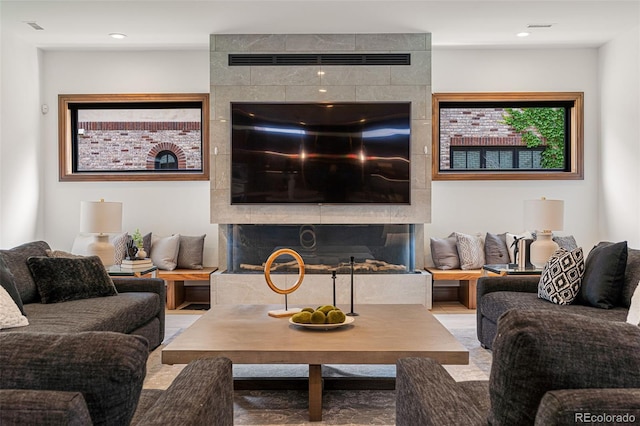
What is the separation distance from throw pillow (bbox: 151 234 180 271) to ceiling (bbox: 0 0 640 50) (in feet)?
7.19

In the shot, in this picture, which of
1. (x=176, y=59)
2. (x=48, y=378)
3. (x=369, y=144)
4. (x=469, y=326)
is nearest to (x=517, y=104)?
(x=369, y=144)

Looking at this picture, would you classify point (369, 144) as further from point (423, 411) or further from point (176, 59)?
point (423, 411)

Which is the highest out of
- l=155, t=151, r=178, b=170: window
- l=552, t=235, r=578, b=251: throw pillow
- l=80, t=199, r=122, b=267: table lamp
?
l=155, t=151, r=178, b=170: window

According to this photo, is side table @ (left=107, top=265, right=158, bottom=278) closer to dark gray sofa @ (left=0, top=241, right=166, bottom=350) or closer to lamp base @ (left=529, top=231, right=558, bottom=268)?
dark gray sofa @ (left=0, top=241, right=166, bottom=350)

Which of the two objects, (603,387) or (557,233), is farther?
(557,233)

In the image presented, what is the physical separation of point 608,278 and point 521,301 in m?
0.55

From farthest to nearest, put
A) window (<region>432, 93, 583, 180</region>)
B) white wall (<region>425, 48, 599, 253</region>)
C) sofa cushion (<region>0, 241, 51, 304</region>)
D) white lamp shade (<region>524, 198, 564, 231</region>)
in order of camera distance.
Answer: window (<region>432, 93, 583, 180</region>)
white wall (<region>425, 48, 599, 253</region>)
white lamp shade (<region>524, 198, 564, 231</region>)
sofa cushion (<region>0, 241, 51, 304</region>)

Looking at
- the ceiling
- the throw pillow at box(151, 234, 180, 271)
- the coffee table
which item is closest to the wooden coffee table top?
the coffee table

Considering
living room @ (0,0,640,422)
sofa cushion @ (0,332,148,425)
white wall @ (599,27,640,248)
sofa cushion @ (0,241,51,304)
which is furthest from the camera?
living room @ (0,0,640,422)

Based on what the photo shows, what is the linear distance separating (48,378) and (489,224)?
5810 millimetres

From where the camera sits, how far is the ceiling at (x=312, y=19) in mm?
4793

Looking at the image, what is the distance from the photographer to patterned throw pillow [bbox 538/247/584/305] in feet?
12.0

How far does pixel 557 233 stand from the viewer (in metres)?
6.29

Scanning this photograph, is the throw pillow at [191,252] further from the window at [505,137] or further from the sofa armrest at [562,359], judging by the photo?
the sofa armrest at [562,359]
